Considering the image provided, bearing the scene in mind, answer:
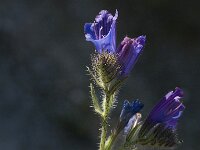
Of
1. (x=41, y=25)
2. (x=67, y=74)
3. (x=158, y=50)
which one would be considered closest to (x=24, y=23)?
(x=41, y=25)

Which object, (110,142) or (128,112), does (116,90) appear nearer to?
(128,112)

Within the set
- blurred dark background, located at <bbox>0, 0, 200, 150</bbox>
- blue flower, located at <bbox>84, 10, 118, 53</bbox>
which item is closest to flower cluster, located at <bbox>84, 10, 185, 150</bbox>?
blue flower, located at <bbox>84, 10, 118, 53</bbox>

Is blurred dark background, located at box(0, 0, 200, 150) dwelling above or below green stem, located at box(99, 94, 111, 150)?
above

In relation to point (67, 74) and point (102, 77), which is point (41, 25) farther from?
point (102, 77)

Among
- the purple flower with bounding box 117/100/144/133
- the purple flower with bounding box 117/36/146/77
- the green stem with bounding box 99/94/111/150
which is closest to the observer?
the green stem with bounding box 99/94/111/150

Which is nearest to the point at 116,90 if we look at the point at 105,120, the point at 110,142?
the point at 105,120

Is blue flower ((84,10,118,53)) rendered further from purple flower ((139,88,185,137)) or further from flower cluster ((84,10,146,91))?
purple flower ((139,88,185,137))

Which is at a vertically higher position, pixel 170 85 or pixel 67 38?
pixel 67 38
